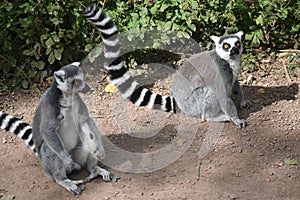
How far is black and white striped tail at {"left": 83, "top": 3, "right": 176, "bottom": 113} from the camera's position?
482 cm

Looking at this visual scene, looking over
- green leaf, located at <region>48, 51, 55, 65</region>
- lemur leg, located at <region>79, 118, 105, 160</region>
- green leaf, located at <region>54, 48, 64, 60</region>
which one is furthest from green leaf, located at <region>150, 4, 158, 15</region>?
lemur leg, located at <region>79, 118, 105, 160</region>

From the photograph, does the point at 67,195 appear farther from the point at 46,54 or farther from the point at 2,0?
the point at 2,0

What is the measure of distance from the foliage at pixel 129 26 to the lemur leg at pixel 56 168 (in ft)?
5.67

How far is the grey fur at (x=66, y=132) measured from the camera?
4.24 m

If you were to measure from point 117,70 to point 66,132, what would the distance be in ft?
3.42

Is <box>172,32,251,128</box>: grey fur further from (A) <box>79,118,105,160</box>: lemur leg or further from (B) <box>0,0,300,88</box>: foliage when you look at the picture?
(A) <box>79,118,105,160</box>: lemur leg

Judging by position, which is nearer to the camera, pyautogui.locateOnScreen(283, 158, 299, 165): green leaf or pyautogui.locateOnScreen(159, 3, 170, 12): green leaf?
pyautogui.locateOnScreen(283, 158, 299, 165): green leaf

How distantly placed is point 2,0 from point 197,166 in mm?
2938

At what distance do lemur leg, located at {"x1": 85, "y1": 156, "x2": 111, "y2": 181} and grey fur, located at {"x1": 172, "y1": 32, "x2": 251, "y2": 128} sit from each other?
50.4 inches

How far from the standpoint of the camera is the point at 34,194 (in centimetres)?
440

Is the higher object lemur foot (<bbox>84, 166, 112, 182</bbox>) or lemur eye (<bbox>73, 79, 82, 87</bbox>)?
lemur eye (<bbox>73, 79, 82, 87</bbox>)

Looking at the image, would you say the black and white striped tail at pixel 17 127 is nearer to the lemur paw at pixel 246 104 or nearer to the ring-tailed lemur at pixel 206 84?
the ring-tailed lemur at pixel 206 84

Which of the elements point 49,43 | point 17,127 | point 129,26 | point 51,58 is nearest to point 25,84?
point 51,58

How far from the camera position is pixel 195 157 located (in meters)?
4.86
